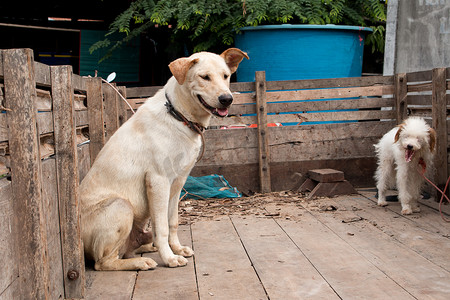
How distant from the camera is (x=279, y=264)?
3.71 metres

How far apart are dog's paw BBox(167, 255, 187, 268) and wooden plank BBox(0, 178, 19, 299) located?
1605 mm

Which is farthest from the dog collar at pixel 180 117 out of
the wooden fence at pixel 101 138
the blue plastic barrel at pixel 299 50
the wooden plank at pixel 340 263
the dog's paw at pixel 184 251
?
the blue plastic barrel at pixel 299 50

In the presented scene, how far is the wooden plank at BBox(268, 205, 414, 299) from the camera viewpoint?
10.1 feet

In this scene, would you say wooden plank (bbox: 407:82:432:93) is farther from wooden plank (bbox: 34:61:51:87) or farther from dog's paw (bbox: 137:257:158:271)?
wooden plank (bbox: 34:61:51:87)

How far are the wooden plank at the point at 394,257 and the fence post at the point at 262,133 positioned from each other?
153 cm

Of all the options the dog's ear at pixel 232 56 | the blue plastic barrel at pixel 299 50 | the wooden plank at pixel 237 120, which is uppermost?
the blue plastic barrel at pixel 299 50

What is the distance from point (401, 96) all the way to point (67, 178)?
16.6ft

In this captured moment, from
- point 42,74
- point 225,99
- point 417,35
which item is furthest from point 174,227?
point 417,35

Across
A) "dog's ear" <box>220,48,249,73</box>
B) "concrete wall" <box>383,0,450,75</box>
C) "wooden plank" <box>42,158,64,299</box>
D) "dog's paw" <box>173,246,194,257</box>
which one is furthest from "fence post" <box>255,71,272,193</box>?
"wooden plank" <box>42,158,64,299</box>

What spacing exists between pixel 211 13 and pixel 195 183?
129 inches

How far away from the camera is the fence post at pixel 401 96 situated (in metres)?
Result: 6.72

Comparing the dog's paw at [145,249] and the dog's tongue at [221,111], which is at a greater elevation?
the dog's tongue at [221,111]

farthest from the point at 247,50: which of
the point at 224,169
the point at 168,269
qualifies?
the point at 168,269

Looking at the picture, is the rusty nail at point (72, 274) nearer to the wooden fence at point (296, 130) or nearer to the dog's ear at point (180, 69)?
the dog's ear at point (180, 69)
